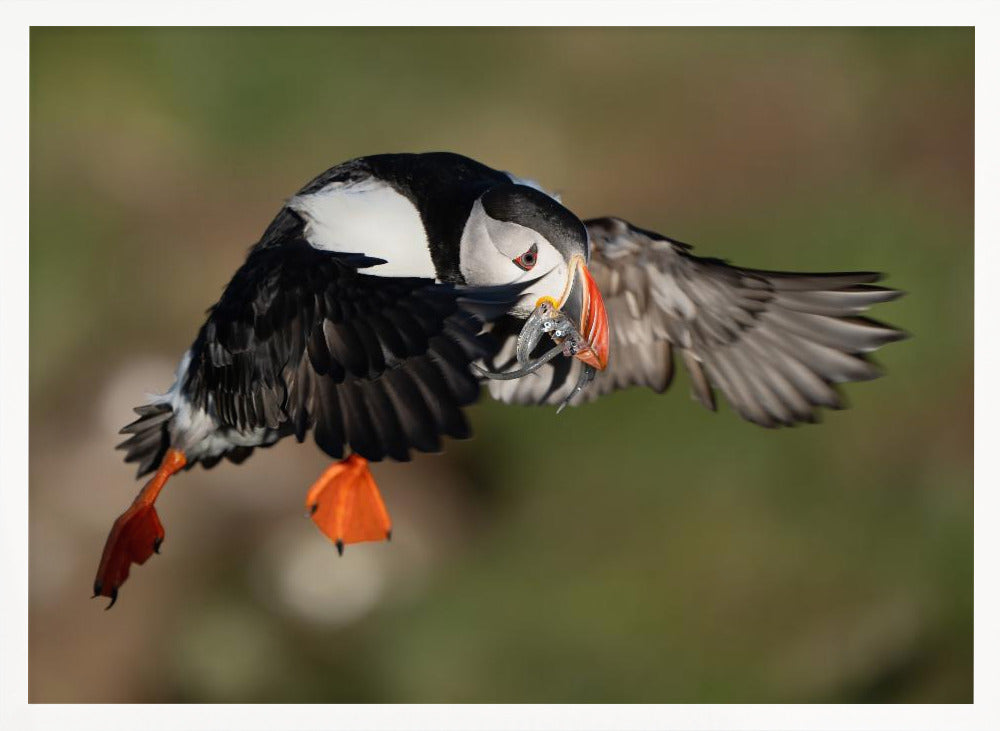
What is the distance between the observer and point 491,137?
235 centimetres

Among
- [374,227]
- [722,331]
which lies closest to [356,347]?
[374,227]

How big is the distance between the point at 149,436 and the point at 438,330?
0.64m

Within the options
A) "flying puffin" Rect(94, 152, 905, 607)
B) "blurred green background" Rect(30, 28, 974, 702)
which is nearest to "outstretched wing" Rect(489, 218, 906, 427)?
"flying puffin" Rect(94, 152, 905, 607)

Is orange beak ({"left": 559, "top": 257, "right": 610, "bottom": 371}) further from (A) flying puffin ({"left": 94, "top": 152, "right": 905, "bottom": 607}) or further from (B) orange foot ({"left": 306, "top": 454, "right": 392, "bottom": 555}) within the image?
(B) orange foot ({"left": 306, "top": 454, "right": 392, "bottom": 555})

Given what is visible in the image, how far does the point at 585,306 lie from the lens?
5.19 ft

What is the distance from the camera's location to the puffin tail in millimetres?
1810

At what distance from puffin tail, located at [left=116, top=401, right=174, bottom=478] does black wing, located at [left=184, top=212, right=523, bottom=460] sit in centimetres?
29

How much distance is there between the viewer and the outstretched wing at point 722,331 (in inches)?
73.7

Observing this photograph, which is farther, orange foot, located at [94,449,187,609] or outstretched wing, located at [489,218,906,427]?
outstretched wing, located at [489,218,906,427]
